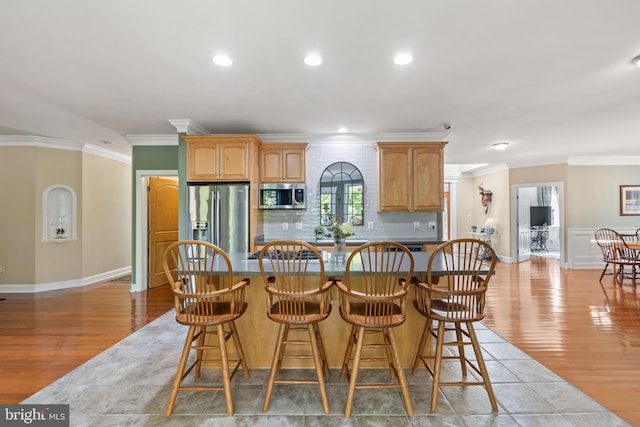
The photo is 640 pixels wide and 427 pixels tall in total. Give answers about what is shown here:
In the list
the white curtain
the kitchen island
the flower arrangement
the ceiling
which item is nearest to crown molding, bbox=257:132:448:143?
the ceiling

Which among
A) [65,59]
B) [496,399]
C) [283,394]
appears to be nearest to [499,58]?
[496,399]

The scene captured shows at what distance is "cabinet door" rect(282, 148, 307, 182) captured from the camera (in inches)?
185

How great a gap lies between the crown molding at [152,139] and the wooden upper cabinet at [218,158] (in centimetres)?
105

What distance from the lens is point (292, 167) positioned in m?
4.69

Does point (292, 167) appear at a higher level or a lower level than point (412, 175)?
higher

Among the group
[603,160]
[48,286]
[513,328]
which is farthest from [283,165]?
[603,160]

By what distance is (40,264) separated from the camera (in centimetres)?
515

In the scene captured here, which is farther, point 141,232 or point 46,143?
point 46,143

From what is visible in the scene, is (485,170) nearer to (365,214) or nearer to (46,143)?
(365,214)

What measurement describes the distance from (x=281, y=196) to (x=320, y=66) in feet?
7.42

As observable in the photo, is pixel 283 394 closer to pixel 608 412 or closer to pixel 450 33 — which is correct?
pixel 608 412

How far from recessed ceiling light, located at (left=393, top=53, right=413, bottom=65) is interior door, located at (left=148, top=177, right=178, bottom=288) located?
4614 mm

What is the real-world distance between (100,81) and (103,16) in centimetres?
118

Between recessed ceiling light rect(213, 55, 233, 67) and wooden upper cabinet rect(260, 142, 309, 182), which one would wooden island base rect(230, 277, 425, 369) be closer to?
recessed ceiling light rect(213, 55, 233, 67)
